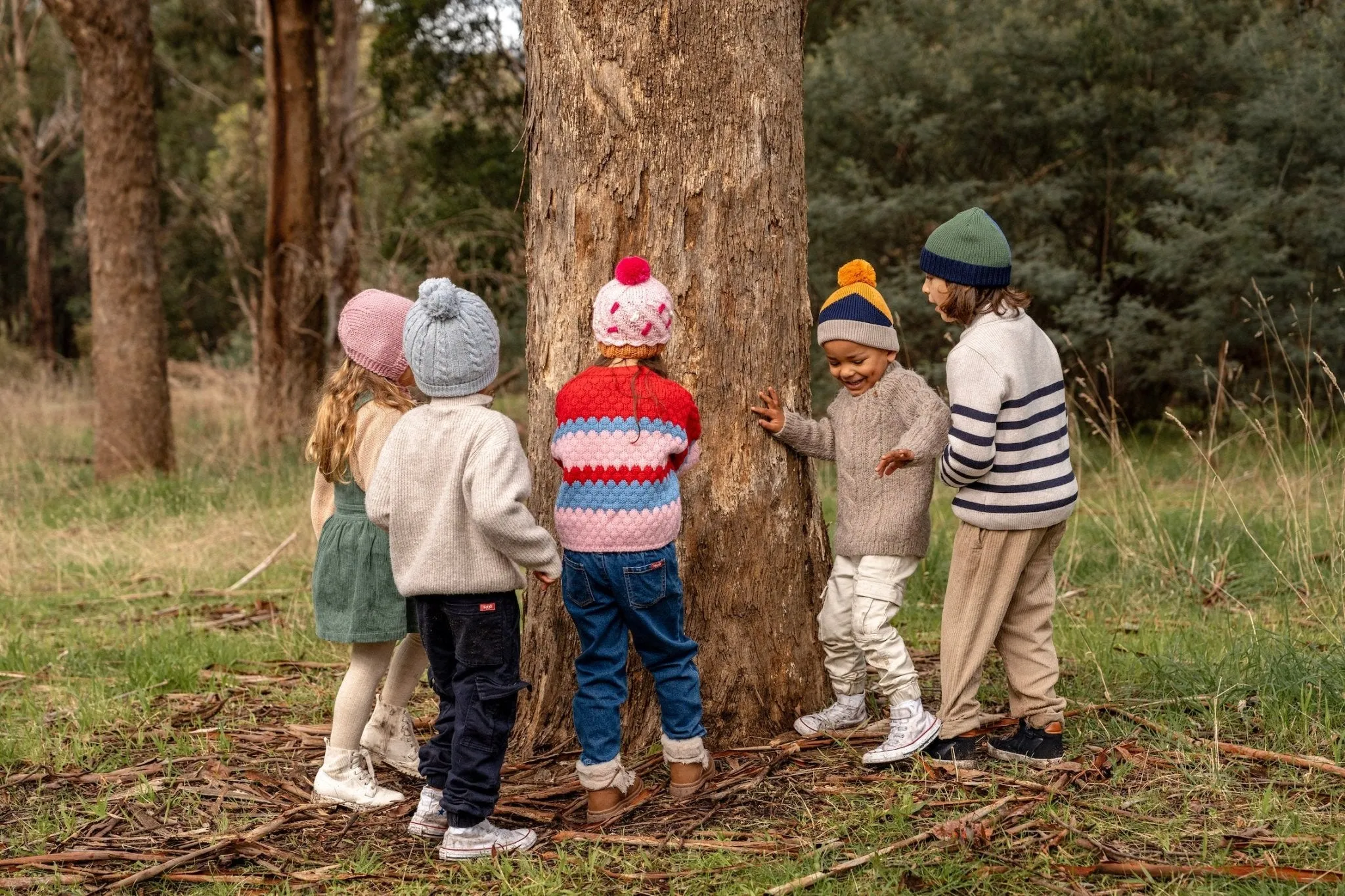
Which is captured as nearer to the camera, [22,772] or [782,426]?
A: [782,426]

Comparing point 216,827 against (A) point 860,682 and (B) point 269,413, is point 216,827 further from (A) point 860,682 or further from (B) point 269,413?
(B) point 269,413

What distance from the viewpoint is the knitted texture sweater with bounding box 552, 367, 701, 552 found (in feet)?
12.1

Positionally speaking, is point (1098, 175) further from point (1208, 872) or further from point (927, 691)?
point (1208, 872)

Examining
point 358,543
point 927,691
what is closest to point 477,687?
point 358,543

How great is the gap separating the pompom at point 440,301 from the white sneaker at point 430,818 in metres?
1.40

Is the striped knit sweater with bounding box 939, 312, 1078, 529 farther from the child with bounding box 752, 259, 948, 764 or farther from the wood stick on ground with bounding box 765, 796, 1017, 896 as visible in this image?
the wood stick on ground with bounding box 765, 796, 1017, 896

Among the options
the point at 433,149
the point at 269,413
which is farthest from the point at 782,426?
the point at 433,149

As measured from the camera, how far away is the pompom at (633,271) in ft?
A: 12.1

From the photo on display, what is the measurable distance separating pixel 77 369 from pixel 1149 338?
77.5ft

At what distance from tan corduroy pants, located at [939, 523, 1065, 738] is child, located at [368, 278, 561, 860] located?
131cm

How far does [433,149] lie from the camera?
18.7 m

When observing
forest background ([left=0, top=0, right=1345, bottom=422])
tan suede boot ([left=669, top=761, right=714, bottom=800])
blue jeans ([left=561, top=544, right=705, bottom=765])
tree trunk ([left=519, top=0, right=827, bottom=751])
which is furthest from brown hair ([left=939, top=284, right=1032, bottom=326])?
forest background ([left=0, top=0, right=1345, bottom=422])

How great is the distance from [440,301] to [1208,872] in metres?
2.53

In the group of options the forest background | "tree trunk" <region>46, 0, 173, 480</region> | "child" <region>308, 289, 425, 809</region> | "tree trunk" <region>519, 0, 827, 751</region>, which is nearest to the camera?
"child" <region>308, 289, 425, 809</region>
